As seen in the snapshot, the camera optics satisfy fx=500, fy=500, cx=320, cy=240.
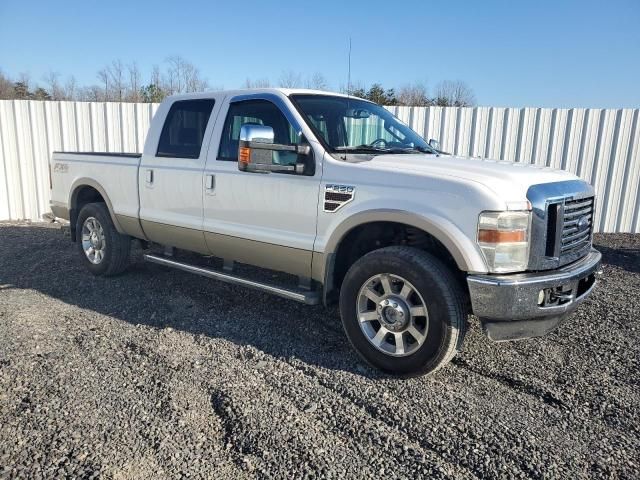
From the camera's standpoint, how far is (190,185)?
189 inches

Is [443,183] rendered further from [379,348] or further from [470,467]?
[470,467]

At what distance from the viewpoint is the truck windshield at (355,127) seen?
4.19 meters

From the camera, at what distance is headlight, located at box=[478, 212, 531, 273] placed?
10.2 ft

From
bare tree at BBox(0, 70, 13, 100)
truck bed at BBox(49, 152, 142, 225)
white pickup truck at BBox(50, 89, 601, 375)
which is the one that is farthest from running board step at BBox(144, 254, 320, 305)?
bare tree at BBox(0, 70, 13, 100)

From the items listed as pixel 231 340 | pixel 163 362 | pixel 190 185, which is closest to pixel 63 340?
pixel 163 362

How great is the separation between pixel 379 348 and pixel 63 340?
8.59 ft

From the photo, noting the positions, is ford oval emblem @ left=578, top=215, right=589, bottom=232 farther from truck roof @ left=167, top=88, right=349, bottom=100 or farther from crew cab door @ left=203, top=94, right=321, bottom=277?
truck roof @ left=167, top=88, right=349, bottom=100

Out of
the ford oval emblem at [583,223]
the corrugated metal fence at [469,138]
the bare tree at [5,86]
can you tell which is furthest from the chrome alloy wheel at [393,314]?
the bare tree at [5,86]

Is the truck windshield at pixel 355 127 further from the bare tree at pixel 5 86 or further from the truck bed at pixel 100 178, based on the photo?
the bare tree at pixel 5 86

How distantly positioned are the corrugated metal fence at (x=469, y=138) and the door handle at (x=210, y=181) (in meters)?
5.82

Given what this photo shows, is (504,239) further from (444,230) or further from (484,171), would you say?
(484,171)

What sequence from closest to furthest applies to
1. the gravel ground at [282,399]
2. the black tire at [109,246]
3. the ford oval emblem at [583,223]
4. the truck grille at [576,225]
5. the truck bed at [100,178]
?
the gravel ground at [282,399] < the truck grille at [576,225] < the ford oval emblem at [583,223] < the truck bed at [100,178] < the black tire at [109,246]

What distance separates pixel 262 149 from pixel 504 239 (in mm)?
1900

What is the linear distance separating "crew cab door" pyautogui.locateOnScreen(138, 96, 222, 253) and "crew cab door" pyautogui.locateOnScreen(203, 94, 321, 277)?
156 millimetres
